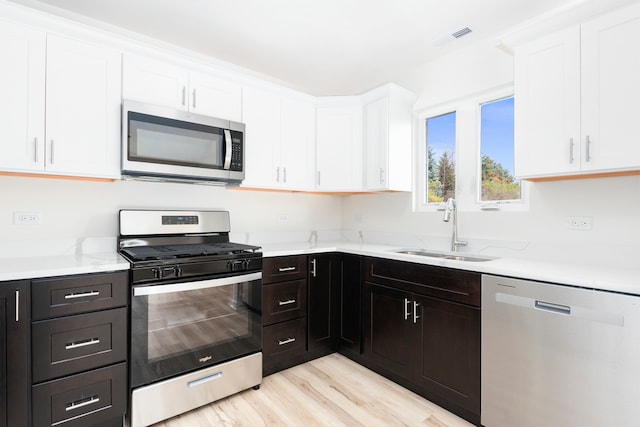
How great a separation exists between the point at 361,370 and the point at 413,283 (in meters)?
0.91

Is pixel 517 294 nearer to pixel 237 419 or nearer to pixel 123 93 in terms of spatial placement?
pixel 237 419

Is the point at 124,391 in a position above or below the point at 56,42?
below

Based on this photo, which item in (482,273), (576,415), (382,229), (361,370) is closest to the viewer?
(576,415)

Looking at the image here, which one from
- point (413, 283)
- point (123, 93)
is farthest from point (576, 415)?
point (123, 93)

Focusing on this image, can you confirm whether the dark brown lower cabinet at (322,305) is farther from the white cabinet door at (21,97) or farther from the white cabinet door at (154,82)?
the white cabinet door at (21,97)

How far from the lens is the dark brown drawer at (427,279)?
6.17 ft

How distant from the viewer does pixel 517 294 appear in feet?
5.49

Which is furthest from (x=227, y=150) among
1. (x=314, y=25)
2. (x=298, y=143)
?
(x=314, y=25)

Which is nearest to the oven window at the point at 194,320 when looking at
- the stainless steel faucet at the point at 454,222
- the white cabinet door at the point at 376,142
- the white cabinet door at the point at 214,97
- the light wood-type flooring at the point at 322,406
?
the light wood-type flooring at the point at 322,406

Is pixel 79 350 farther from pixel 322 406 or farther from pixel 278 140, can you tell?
pixel 278 140

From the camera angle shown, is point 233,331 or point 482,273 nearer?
point 482,273

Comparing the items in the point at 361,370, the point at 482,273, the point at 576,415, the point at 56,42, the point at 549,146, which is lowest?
the point at 361,370

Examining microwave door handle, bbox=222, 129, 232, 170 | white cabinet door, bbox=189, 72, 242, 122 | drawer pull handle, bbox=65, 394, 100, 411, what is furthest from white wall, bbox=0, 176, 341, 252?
drawer pull handle, bbox=65, 394, 100, 411

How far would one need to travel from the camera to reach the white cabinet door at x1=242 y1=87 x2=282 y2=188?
8.64ft
